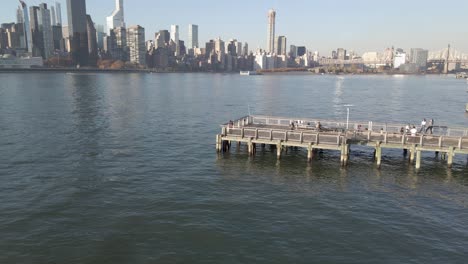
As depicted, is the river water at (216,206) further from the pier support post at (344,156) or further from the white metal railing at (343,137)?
the white metal railing at (343,137)

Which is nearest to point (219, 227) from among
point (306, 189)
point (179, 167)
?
point (306, 189)

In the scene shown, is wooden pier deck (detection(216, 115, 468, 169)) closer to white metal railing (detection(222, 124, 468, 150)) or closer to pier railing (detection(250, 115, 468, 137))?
white metal railing (detection(222, 124, 468, 150))

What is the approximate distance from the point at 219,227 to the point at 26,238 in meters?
11.7

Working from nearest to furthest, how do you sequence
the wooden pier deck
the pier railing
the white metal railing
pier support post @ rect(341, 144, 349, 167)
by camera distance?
the wooden pier deck
the white metal railing
pier support post @ rect(341, 144, 349, 167)
the pier railing

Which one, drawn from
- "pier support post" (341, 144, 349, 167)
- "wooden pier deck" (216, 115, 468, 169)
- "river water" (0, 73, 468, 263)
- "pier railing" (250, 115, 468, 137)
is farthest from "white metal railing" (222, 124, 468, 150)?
"river water" (0, 73, 468, 263)

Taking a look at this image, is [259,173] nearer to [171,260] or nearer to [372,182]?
[372,182]

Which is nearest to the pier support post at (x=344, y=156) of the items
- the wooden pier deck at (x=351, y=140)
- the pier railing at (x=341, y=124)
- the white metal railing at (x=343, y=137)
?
the wooden pier deck at (x=351, y=140)

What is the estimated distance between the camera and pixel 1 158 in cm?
4081

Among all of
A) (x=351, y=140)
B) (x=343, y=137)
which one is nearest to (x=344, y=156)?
(x=343, y=137)

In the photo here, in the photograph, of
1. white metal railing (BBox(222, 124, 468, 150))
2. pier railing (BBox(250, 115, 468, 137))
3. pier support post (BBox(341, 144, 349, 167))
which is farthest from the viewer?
pier railing (BBox(250, 115, 468, 137))

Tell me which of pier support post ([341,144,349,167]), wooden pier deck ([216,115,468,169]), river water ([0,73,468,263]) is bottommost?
river water ([0,73,468,263])

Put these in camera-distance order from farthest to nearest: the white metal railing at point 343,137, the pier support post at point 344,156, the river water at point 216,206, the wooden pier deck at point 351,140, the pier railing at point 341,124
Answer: the pier railing at point 341,124 → the pier support post at point 344,156 → the white metal railing at point 343,137 → the wooden pier deck at point 351,140 → the river water at point 216,206

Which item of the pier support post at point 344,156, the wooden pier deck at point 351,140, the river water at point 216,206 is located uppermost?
the wooden pier deck at point 351,140

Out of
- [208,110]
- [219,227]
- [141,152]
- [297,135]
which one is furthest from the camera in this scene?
[208,110]
